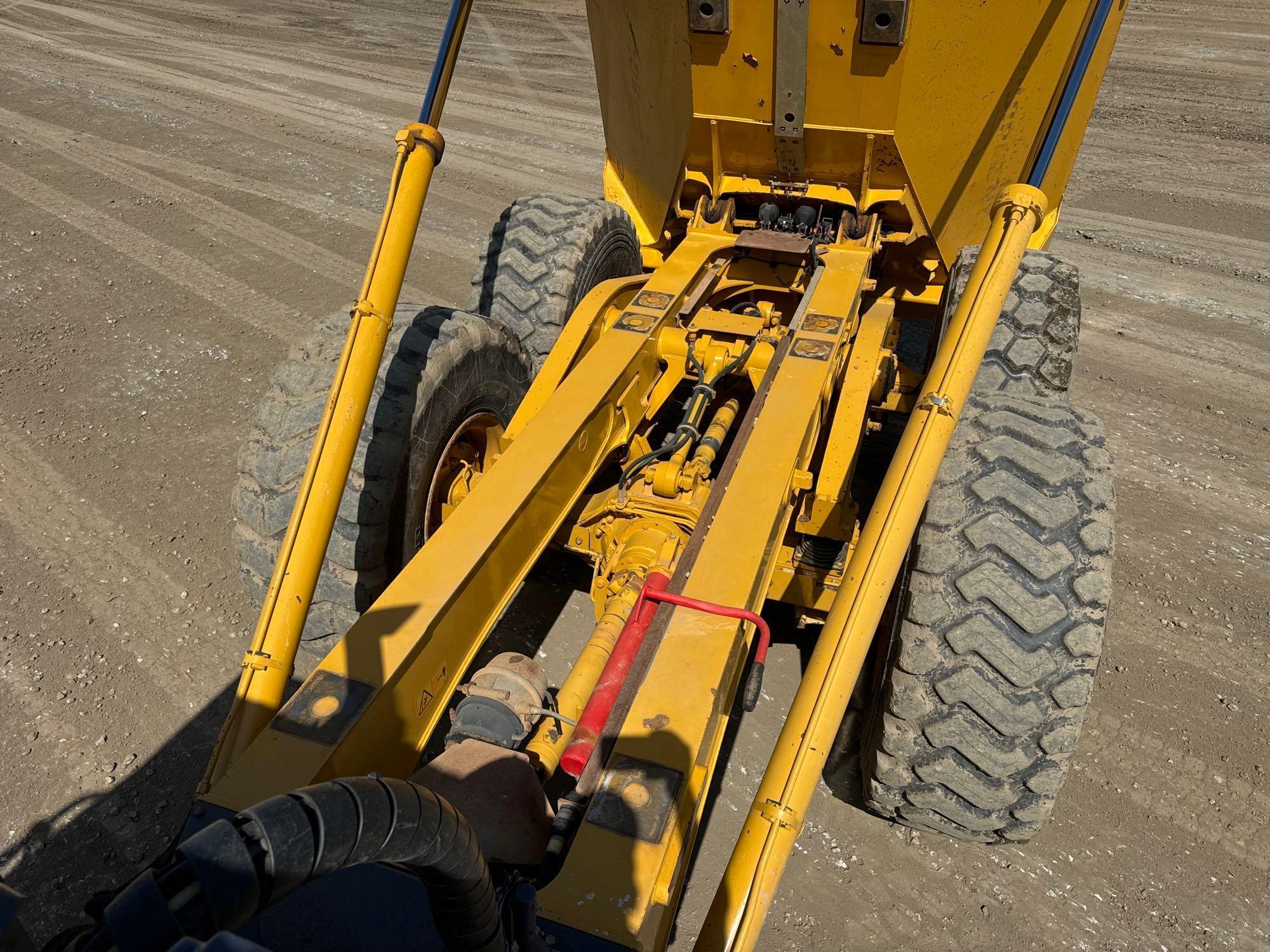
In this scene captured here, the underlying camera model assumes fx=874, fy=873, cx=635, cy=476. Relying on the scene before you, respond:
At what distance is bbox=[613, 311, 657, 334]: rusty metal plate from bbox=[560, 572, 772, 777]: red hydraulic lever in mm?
1292

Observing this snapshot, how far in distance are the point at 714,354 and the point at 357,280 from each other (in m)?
4.33

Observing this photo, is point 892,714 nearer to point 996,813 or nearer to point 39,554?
point 996,813

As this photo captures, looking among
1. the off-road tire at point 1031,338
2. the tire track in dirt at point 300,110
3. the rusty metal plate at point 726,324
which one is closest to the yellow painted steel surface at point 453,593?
the rusty metal plate at point 726,324

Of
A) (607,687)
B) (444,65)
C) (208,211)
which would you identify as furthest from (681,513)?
(208,211)

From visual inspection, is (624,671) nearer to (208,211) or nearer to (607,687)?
(607,687)

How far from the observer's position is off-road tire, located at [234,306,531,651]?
9.62ft

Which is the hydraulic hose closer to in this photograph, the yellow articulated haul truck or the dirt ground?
the yellow articulated haul truck

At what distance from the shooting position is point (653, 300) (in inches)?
143

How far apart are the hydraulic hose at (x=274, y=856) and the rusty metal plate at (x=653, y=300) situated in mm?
2561

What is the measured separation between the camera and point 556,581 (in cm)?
409

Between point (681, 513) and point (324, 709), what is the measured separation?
1440mm

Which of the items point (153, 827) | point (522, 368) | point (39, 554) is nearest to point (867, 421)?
point (522, 368)

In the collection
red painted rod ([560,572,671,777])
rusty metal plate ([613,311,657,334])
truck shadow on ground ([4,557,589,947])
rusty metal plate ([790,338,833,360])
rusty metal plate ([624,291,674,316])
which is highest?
rusty metal plate ([624,291,674,316])

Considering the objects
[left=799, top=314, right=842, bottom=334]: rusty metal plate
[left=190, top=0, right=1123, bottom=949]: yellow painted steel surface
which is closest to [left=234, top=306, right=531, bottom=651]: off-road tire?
[left=190, top=0, right=1123, bottom=949]: yellow painted steel surface
